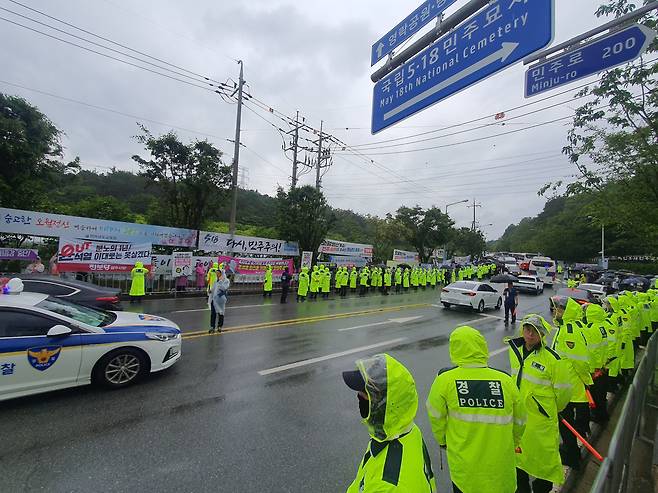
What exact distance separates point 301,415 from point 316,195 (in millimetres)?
17862

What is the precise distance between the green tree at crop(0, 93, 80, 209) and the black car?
7.26m

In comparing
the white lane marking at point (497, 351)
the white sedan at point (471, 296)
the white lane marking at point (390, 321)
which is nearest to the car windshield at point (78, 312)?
the white lane marking at point (390, 321)

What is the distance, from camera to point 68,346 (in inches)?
176

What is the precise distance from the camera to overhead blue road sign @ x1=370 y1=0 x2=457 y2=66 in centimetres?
428

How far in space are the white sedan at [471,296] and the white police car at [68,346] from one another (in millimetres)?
11866

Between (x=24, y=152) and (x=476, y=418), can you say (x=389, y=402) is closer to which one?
(x=476, y=418)

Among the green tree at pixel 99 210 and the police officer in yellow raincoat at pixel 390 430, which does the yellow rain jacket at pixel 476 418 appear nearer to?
the police officer in yellow raincoat at pixel 390 430

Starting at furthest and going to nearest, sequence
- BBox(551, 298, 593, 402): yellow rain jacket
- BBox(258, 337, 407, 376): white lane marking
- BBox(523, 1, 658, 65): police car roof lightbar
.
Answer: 1. BBox(258, 337, 407, 376): white lane marking
2. BBox(551, 298, 593, 402): yellow rain jacket
3. BBox(523, 1, 658, 65): police car roof lightbar

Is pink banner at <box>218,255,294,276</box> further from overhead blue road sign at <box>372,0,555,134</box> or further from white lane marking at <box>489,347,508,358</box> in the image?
overhead blue road sign at <box>372,0,555,134</box>

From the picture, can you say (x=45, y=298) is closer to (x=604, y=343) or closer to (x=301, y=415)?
(x=301, y=415)

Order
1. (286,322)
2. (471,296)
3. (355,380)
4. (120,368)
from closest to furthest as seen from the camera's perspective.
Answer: (355,380), (120,368), (286,322), (471,296)

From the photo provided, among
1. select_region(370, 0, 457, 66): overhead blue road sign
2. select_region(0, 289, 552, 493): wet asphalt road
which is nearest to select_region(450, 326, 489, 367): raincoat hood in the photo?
select_region(0, 289, 552, 493): wet asphalt road

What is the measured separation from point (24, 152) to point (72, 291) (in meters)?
8.39

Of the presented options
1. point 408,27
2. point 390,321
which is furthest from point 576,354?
point 390,321
